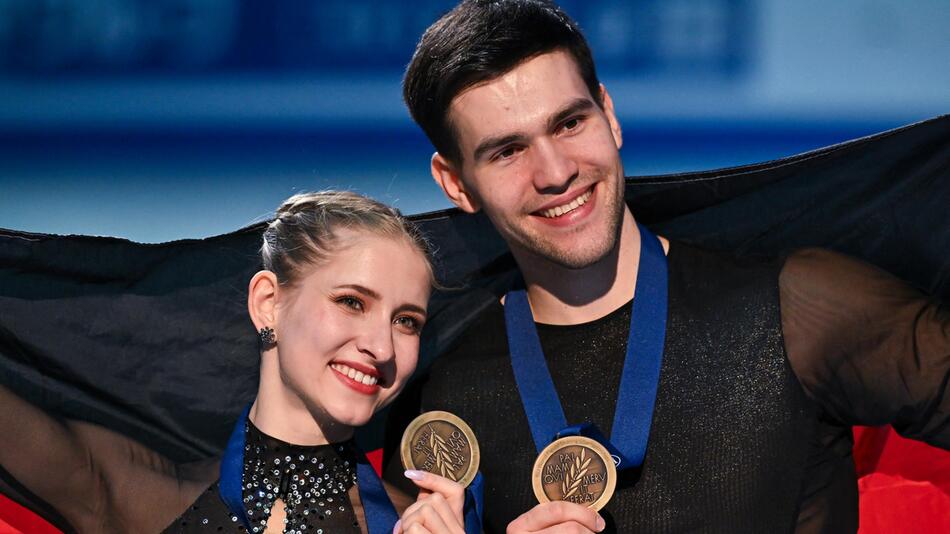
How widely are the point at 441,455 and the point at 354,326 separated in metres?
0.35

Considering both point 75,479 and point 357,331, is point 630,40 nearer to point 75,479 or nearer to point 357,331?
point 357,331

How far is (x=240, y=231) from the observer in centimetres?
271

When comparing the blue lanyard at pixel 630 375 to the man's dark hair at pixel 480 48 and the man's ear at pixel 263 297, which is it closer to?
the man's dark hair at pixel 480 48

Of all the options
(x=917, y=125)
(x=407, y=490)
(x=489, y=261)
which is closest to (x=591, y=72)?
(x=489, y=261)

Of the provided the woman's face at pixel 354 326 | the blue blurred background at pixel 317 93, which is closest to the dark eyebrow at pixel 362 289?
the woman's face at pixel 354 326

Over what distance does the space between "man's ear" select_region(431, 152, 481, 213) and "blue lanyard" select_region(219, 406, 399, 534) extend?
0.67 m

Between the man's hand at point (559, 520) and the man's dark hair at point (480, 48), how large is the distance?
2.95 ft

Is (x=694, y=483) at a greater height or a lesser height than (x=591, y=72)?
lesser

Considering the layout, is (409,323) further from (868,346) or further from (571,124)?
(868,346)

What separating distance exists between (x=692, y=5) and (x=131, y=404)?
225cm

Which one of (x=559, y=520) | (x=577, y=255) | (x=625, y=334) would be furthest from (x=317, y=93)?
(x=559, y=520)

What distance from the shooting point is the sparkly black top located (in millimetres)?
2373

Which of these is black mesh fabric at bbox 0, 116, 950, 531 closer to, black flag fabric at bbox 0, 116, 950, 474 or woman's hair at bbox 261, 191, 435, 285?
black flag fabric at bbox 0, 116, 950, 474

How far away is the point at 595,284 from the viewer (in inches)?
103
